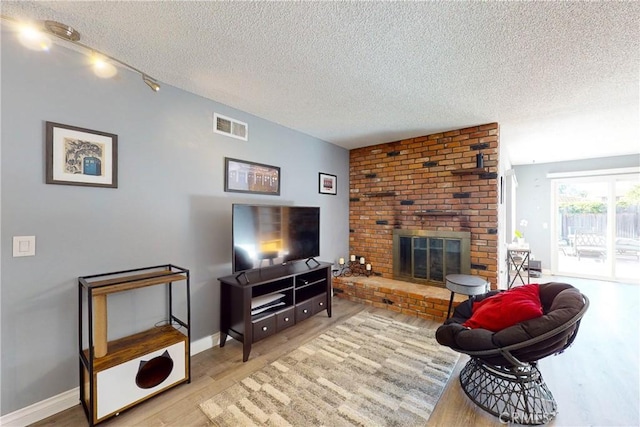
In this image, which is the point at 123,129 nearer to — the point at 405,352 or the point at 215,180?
the point at 215,180

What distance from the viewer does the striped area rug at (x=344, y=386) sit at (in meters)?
1.65

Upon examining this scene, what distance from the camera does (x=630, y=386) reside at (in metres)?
1.94

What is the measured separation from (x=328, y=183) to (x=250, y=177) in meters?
1.45

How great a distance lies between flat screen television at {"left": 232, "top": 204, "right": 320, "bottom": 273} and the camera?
2.43 meters

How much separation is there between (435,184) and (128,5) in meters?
3.50

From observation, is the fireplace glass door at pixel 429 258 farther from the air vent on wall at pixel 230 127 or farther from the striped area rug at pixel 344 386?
the air vent on wall at pixel 230 127

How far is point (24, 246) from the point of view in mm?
1587

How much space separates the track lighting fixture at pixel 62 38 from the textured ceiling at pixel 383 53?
0.14 feet

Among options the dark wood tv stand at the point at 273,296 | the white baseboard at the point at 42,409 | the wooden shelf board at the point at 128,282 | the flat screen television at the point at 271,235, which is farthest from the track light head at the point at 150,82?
the white baseboard at the point at 42,409

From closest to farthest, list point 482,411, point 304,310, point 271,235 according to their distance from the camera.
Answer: point 482,411
point 271,235
point 304,310

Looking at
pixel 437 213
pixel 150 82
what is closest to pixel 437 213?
pixel 437 213

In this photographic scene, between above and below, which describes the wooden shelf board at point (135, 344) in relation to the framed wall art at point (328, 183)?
below

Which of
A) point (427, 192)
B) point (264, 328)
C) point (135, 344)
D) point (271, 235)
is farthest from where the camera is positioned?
point (427, 192)

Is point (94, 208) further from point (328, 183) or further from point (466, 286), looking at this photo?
point (466, 286)
